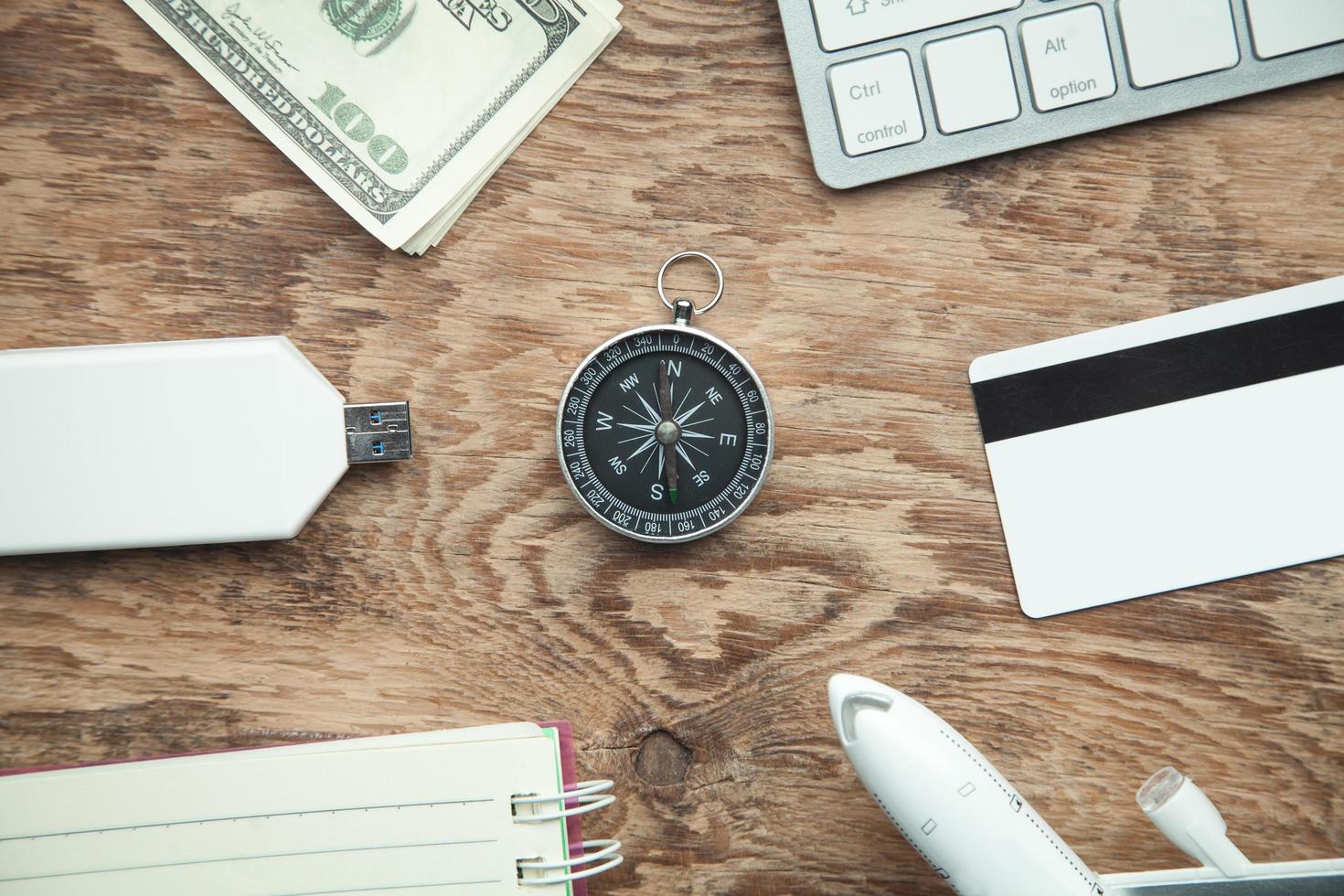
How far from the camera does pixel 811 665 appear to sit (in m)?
0.96

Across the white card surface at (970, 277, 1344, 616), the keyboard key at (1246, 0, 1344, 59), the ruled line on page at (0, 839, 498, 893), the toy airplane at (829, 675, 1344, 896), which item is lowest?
the toy airplane at (829, 675, 1344, 896)

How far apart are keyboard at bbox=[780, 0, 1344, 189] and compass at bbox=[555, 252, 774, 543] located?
0.83ft

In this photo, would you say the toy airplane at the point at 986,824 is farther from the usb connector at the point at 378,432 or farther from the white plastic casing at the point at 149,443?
the white plastic casing at the point at 149,443

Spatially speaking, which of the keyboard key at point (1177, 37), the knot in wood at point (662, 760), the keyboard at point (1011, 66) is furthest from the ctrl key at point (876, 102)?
the knot in wood at point (662, 760)

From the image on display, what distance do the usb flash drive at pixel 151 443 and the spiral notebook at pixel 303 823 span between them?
0.77ft

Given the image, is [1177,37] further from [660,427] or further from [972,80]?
[660,427]

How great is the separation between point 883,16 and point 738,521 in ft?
1.85

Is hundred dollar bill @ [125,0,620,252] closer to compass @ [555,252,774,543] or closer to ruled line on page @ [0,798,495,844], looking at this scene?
compass @ [555,252,774,543]

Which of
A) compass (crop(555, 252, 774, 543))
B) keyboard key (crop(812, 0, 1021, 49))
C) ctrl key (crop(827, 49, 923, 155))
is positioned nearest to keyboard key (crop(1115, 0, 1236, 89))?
keyboard key (crop(812, 0, 1021, 49))

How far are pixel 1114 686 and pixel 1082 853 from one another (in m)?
0.18

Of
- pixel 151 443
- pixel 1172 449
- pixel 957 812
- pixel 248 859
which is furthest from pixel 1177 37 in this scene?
pixel 248 859

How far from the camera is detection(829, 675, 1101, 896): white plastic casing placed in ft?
2.64

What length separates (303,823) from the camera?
85cm
